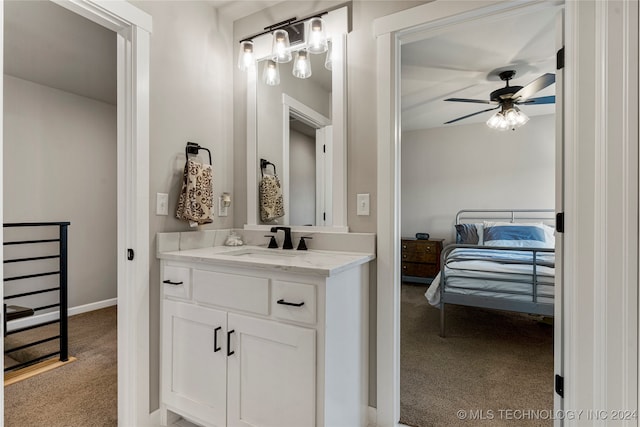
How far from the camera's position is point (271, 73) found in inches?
80.4

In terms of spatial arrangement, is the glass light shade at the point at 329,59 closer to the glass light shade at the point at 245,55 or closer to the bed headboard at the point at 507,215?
the glass light shade at the point at 245,55

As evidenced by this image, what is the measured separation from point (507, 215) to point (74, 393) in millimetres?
Answer: 5133

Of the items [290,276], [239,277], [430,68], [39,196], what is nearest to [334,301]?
[290,276]

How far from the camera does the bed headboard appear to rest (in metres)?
4.48

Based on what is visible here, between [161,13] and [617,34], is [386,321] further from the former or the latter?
[161,13]

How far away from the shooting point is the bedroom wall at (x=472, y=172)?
4.49 meters

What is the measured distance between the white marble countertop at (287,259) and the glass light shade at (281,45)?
3.80 feet

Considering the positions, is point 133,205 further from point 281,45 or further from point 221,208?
point 281,45

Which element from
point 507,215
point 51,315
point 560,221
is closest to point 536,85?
point 560,221

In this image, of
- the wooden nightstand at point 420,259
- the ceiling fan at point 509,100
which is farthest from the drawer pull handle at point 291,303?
the wooden nightstand at point 420,259

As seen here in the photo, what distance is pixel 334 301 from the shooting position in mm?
1346

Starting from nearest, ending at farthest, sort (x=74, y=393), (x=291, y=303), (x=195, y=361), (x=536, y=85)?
(x=291, y=303), (x=195, y=361), (x=74, y=393), (x=536, y=85)

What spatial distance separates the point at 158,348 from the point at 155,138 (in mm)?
1108

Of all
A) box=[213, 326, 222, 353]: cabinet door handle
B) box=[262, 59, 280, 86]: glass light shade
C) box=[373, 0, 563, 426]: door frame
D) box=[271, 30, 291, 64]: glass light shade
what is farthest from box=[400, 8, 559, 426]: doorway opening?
box=[213, 326, 222, 353]: cabinet door handle
